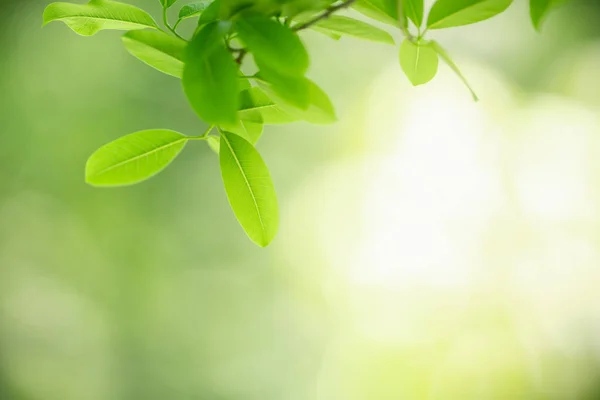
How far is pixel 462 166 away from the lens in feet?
10.8

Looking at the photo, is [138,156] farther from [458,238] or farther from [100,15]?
[458,238]

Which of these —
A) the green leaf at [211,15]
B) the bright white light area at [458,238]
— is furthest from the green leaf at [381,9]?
the bright white light area at [458,238]

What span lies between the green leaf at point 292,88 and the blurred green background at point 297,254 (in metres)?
2.95

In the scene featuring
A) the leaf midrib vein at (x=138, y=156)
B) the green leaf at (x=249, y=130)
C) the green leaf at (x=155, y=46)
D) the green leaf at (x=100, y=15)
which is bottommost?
the green leaf at (x=249, y=130)

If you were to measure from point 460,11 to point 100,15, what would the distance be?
27 cm

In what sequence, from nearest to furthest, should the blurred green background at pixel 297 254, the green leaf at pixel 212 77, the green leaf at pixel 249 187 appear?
the green leaf at pixel 212 77 < the green leaf at pixel 249 187 < the blurred green background at pixel 297 254

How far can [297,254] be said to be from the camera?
325 cm

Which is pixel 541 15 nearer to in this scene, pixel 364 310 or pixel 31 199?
pixel 364 310

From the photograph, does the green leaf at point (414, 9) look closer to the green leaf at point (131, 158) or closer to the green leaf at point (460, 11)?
the green leaf at point (460, 11)

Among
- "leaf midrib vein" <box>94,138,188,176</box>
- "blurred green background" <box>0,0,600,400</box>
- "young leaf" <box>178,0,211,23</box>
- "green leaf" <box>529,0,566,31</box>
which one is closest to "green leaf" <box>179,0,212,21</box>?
"young leaf" <box>178,0,211,23</box>

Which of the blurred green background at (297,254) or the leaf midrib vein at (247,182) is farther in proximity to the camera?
the blurred green background at (297,254)

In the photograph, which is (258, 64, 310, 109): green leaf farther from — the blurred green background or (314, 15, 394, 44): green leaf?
the blurred green background

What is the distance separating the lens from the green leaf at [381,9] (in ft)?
1.29

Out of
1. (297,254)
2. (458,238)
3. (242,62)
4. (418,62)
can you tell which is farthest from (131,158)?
(458,238)
